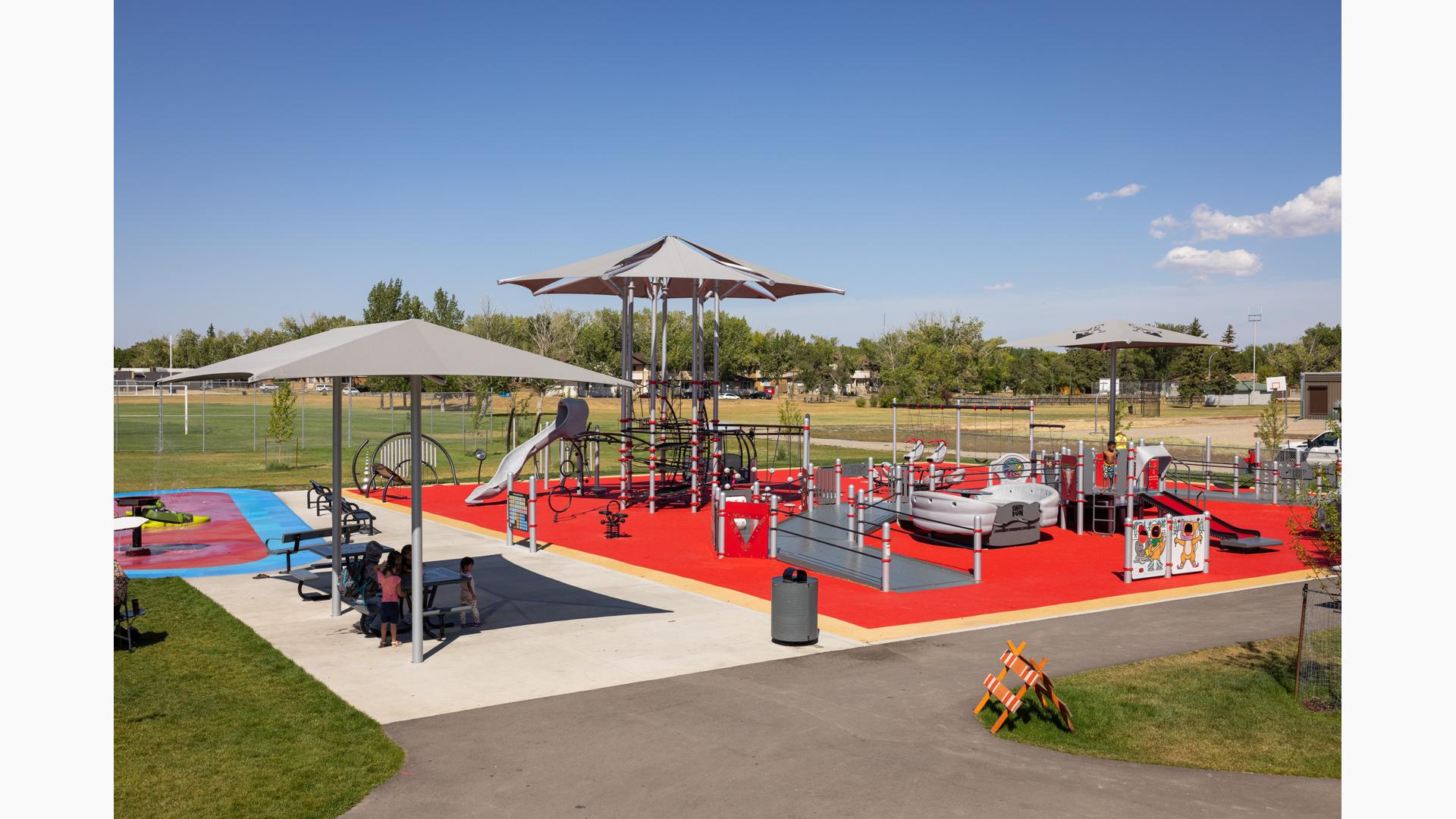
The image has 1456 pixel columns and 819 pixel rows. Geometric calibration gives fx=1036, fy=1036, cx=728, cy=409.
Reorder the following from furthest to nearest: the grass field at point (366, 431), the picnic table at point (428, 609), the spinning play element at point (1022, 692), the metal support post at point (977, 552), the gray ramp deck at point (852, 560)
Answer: the grass field at point (366, 431) < the gray ramp deck at point (852, 560) < the metal support post at point (977, 552) < the picnic table at point (428, 609) < the spinning play element at point (1022, 692)

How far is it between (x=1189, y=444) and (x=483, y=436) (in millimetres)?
31501

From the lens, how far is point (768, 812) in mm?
7012

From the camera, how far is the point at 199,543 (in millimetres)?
19172

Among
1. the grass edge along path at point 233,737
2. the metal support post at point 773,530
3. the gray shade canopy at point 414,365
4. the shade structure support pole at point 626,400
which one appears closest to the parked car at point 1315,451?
the shade structure support pole at point 626,400

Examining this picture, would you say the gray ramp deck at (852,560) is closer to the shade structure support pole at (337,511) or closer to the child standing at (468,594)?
the child standing at (468,594)

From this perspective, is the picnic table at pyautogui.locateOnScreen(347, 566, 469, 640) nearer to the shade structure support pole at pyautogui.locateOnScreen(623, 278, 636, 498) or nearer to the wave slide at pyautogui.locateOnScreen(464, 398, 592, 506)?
the shade structure support pole at pyautogui.locateOnScreen(623, 278, 636, 498)

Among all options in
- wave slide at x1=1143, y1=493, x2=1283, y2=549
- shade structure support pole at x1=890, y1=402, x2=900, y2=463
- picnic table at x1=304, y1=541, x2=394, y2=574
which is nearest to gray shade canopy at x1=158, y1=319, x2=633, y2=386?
picnic table at x1=304, y1=541, x2=394, y2=574

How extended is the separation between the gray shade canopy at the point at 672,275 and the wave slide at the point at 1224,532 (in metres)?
10.1

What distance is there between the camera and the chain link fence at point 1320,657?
9586 mm

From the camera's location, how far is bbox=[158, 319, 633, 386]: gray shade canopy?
33.2ft

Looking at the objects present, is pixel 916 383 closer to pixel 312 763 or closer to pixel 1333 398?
pixel 1333 398

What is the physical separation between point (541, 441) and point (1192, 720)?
60.9 ft

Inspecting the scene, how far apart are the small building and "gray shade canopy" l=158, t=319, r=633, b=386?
44.7 meters

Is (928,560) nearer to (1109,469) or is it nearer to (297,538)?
(1109,469)
